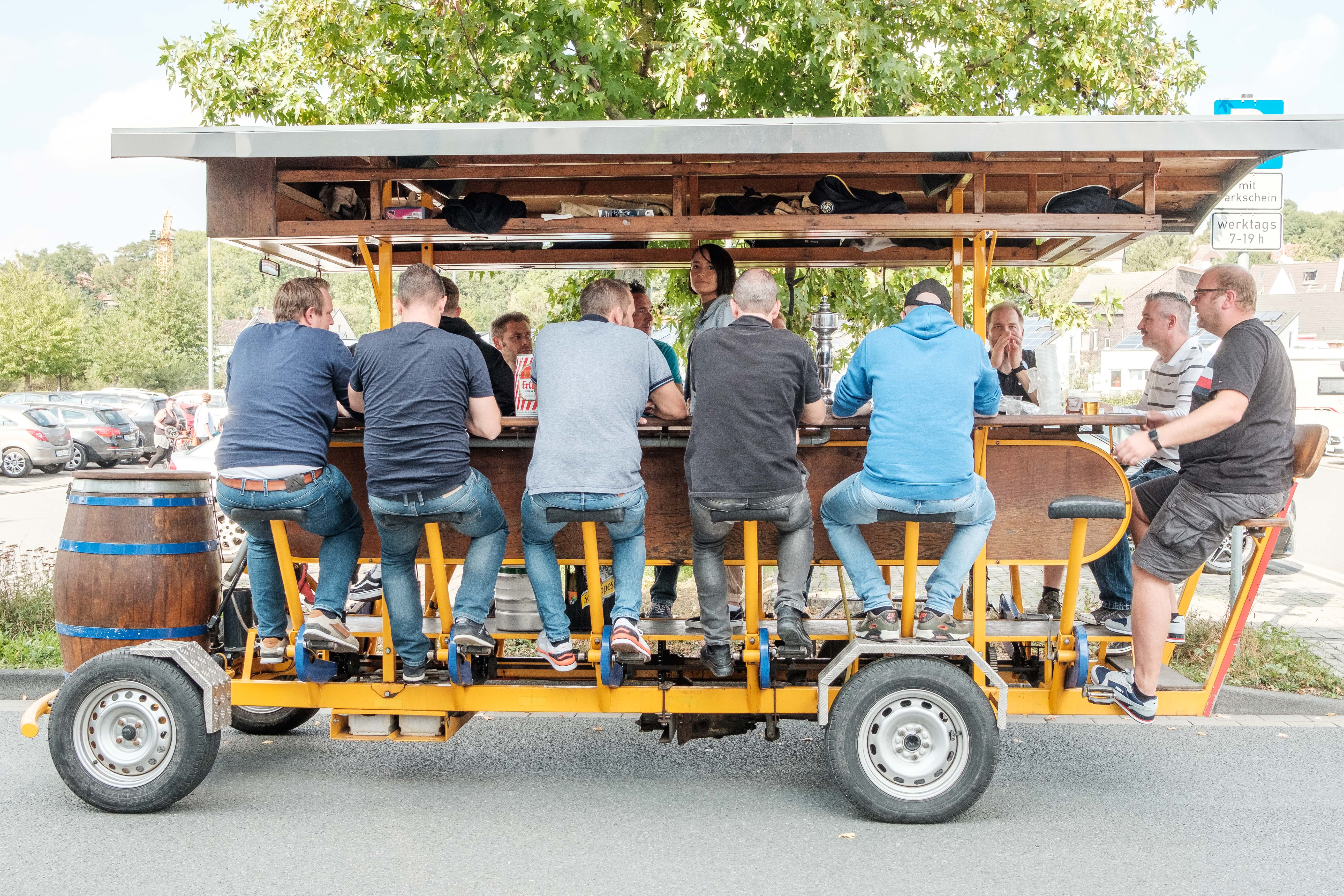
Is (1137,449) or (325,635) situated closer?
(1137,449)

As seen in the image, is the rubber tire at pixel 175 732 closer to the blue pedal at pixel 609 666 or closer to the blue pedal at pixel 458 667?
the blue pedal at pixel 458 667

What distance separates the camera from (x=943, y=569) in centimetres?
436

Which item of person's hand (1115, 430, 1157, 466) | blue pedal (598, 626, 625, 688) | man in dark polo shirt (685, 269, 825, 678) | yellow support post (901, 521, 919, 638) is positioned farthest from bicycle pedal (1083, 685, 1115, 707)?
blue pedal (598, 626, 625, 688)

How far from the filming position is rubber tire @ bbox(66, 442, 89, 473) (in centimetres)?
2455

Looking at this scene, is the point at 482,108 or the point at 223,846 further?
the point at 482,108

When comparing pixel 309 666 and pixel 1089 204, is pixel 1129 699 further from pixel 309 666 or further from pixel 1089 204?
pixel 309 666

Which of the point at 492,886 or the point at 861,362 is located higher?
the point at 861,362

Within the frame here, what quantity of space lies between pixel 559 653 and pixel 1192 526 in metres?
2.67

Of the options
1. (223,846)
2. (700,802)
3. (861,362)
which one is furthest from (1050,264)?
(223,846)

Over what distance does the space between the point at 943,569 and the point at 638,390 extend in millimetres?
1449

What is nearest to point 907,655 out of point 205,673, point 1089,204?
point 1089,204

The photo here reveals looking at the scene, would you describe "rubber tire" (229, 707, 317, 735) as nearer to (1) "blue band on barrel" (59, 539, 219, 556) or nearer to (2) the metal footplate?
(1) "blue band on barrel" (59, 539, 219, 556)

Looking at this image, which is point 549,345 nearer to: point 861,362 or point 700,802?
point 861,362

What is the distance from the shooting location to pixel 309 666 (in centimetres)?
446
